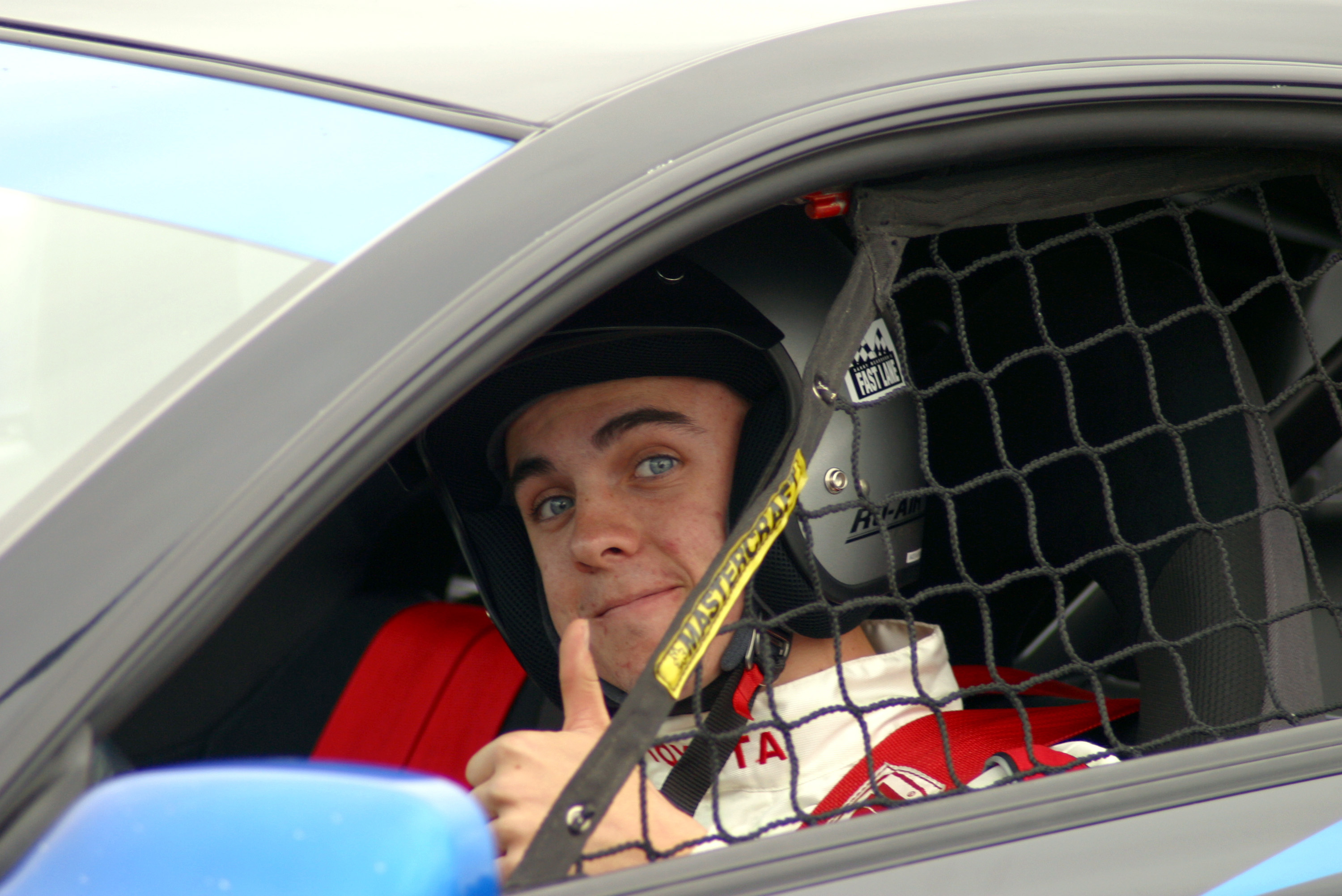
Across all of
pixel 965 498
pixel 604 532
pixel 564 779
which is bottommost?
pixel 564 779

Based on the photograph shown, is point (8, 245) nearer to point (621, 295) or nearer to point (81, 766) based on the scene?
point (81, 766)

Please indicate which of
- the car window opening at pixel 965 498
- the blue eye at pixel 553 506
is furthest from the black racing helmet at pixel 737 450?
the blue eye at pixel 553 506

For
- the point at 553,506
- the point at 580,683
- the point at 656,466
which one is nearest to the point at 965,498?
the point at 656,466

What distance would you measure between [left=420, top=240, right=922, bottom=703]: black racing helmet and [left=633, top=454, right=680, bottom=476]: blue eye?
9 cm

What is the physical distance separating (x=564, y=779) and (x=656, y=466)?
0.56 meters

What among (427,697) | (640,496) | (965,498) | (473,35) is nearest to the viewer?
(473,35)

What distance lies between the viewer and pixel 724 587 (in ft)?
2.92

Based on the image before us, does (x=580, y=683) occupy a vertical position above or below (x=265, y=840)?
above

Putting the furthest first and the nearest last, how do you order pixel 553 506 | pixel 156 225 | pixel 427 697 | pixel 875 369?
pixel 427 697 < pixel 553 506 < pixel 875 369 < pixel 156 225

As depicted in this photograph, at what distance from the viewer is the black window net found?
3.33ft

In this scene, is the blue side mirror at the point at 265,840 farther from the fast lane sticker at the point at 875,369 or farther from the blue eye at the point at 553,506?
the blue eye at the point at 553,506

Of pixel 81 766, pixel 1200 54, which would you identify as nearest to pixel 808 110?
pixel 1200 54

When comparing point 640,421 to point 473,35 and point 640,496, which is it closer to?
point 640,496

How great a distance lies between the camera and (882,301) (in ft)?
3.21
